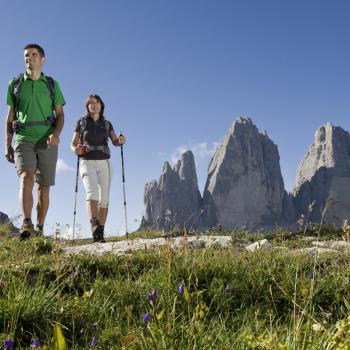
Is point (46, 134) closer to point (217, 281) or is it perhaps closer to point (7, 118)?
point (7, 118)

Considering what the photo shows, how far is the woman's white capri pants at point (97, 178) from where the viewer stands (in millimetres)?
10023


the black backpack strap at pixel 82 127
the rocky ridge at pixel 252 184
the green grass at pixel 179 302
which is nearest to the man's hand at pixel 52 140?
the black backpack strap at pixel 82 127

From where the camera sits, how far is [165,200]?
521 ft

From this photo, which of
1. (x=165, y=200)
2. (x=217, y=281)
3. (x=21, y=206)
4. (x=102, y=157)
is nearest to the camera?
(x=217, y=281)

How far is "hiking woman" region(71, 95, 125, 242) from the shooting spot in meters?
10.0

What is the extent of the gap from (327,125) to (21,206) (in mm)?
177070

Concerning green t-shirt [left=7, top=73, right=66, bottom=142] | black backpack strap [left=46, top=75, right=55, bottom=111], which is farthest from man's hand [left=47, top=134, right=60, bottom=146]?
black backpack strap [left=46, top=75, right=55, bottom=111]

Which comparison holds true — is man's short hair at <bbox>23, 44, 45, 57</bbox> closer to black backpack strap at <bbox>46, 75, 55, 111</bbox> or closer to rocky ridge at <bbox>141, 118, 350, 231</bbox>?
black backpack strap at <bbox>46, 75, 55, 111</bbox>

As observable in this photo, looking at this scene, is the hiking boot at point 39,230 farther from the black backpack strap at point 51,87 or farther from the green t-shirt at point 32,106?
the black backpack strap at point 51,87

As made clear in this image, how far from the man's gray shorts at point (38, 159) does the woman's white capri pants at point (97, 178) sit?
30.1 inches

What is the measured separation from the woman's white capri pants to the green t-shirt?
1.32m

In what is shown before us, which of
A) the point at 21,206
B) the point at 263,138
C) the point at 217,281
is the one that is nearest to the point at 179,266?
the point at 217,281

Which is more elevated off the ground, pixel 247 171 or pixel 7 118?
pixel 247 171

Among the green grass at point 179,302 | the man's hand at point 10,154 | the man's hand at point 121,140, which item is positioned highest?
the man's hand at point 121,140
